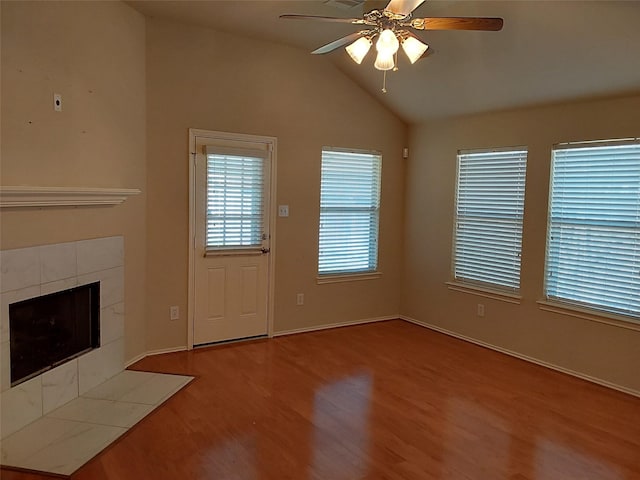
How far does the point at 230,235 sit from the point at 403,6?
2811mm

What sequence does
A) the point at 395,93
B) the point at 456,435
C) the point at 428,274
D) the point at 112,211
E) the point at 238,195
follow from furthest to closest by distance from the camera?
the point at 428,274 < the point at 395,93 < the point at 238,195 < the point at 112,211 < the point at 456,435

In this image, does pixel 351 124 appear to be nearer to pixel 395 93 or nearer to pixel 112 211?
pixel 395 93

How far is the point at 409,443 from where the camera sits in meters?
2.92

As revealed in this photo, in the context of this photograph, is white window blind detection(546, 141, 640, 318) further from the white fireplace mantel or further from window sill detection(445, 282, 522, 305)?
the white fireplace mantel

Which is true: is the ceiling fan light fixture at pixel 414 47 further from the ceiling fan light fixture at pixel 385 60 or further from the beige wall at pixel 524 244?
the beige wall at pixel 524 244

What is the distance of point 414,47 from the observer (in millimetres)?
2758

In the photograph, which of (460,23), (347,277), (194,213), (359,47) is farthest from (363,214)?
(460,23)

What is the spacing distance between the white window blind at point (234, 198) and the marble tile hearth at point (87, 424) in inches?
55.2

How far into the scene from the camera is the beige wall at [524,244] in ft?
12.6

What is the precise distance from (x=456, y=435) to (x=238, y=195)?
2.81m

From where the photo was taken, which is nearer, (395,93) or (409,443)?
(409,443)

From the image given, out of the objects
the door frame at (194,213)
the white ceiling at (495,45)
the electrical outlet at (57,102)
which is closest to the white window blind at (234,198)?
the door frame at (194,213)

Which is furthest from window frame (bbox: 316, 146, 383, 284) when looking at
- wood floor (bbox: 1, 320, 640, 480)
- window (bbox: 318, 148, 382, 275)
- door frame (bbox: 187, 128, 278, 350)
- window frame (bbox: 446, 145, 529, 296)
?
wood floor (bbox: 1, 320, 640, 480)

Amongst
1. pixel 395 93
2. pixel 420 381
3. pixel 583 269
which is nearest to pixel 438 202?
pixel 395 93
